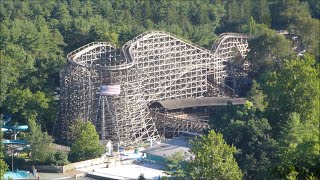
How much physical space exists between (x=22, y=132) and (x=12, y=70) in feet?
18.0

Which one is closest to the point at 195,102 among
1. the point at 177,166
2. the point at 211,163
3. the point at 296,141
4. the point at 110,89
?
the point at 110,89

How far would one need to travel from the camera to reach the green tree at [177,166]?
29.7 m

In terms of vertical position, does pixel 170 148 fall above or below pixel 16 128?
below

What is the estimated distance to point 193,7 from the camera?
68562 mm

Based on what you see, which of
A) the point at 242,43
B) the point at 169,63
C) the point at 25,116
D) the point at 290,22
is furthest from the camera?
the point at 290,22

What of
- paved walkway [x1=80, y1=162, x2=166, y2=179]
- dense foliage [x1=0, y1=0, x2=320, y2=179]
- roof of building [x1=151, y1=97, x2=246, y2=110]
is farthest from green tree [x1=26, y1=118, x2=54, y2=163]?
roof of building [x1=151, y1=97, x2=246, y2=110]

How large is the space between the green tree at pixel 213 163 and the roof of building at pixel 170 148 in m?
5.53

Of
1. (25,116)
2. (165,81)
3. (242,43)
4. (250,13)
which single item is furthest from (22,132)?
(250,13)

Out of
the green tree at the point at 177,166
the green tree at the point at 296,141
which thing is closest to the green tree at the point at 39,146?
the green tree at the point at 177,166

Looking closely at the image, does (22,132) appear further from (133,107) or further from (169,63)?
(169,63)

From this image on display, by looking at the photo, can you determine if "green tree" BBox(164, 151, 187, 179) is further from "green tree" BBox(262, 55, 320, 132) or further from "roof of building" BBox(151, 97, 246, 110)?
"roof of building" BBox(151, 97, 246, 110)

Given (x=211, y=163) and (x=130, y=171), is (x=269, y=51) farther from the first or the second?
(x=211, y=163)

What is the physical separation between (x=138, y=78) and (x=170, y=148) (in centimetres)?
471

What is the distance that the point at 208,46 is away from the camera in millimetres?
53156
